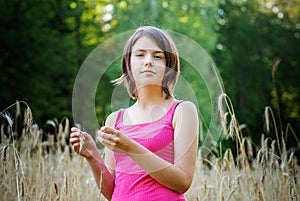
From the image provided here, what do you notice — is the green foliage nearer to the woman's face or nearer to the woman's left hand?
the woman's face

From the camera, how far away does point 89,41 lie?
31.2 ft

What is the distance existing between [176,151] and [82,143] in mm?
293

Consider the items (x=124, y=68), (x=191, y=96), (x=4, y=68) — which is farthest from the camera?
(x=4, y=68)

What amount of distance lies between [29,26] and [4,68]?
911mm

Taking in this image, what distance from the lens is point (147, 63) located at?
133cm

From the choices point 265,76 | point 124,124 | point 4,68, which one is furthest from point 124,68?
point 265,76

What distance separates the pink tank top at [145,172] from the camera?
4.25 ft

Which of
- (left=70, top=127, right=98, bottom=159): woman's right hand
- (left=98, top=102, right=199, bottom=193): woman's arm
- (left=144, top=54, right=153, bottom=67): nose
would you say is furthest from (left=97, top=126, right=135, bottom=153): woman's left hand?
(left=144, top=54, right=153, bottom=67): nose

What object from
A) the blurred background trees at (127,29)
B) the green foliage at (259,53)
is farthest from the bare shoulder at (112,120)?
the green foliage at (259,53)

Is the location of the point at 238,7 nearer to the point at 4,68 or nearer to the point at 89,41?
the point at 89,41

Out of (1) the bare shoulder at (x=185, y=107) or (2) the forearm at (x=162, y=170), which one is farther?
(1) the bare shoulder at (x=185, y=107)

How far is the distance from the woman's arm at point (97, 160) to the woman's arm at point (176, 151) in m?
0.20

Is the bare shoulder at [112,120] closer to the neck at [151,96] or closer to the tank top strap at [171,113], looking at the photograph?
the neck at [151,96]

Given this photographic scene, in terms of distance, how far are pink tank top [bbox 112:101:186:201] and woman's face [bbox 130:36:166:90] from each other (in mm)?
113
